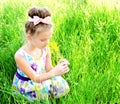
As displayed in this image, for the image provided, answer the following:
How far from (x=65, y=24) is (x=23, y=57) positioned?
97cm

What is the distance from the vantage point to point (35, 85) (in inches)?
104

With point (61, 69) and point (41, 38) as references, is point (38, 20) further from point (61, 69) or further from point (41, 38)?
point (61, 69)

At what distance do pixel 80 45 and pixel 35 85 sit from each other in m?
0.58

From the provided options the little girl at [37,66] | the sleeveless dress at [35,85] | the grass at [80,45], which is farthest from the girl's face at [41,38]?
the grass at [80,45]

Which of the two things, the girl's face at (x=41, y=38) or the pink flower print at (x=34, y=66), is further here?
the pink flower print at (x=34, y=66)

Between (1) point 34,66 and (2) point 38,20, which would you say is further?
(1) point 34,66

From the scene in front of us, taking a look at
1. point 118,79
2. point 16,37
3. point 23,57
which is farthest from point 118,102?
point 16,37

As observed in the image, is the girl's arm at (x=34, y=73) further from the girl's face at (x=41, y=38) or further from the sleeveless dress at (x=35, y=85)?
the girl's face at (x=41, y=38)

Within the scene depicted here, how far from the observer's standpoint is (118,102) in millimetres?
2561

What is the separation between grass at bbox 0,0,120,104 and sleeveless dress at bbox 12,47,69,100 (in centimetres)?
6

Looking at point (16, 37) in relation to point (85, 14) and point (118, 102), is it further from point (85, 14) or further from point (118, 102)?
point (118, 102)

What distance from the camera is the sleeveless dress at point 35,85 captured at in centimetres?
269

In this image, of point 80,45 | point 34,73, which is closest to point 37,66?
point 34,73

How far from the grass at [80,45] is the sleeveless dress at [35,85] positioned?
0.06m
